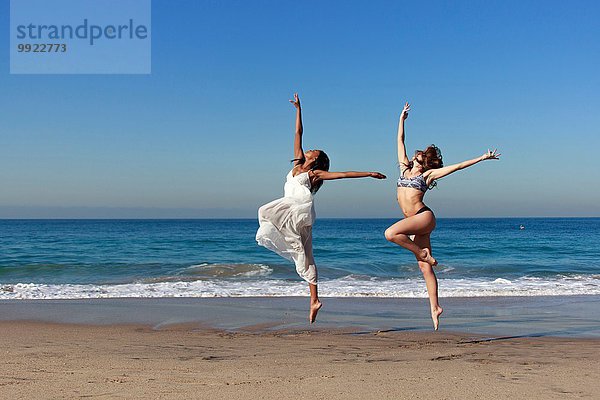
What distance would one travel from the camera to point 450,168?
784cm

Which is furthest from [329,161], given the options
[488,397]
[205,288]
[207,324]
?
[205,288]

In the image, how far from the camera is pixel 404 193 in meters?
8.20

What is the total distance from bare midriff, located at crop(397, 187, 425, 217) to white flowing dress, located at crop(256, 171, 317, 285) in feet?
3.95

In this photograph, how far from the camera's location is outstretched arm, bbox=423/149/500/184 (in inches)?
300

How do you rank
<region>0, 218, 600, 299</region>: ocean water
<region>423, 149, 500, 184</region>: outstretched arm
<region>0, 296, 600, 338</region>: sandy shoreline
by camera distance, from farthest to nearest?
<region>0, 218, 600, 299</region>: ocean water
<region>0, 296, 600, 338</region>: sandy shoreline
<region>423, 149, 500, 184</region>: outstretched arm

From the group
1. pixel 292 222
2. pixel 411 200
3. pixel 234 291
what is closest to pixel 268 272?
pixel 234 291

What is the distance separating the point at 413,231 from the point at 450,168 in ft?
2.98

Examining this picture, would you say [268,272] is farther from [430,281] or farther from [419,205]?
[419,205]

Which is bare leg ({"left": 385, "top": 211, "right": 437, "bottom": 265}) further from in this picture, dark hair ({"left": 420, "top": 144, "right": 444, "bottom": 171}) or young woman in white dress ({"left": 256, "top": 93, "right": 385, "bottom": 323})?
young woman in white dress ({"left": 256, "top": 93, "right": 385, "bottom": 323})

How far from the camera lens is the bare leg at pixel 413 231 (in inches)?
311

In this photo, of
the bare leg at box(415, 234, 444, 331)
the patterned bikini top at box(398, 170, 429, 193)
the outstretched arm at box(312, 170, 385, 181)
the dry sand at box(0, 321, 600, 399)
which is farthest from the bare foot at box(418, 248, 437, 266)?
the outstretched arm at box(312, 170, 385, 181)

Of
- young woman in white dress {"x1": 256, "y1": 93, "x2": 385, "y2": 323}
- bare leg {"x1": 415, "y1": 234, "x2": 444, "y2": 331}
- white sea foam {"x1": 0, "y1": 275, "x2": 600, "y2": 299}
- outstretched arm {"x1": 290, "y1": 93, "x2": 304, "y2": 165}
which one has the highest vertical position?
outstretched arm {"x1": 290, "y1": 93, "x2": 304, "y2": 165}

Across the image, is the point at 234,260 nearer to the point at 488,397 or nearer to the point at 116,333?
the point at 116,333

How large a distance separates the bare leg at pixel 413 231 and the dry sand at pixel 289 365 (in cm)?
109
